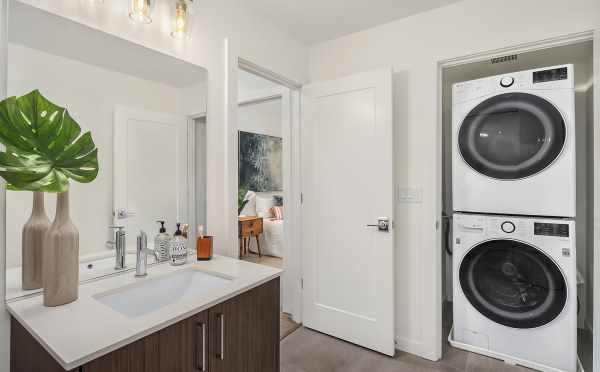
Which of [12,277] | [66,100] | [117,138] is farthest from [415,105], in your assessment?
[12,277]

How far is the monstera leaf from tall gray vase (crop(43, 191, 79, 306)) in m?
0.10

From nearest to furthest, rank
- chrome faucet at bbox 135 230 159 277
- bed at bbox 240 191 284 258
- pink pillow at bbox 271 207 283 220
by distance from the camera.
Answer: chrome faucet at bbox 135 230 159 277
bed at bbox 240 191 284 258
pink pillow at bbox 271 207 283 220

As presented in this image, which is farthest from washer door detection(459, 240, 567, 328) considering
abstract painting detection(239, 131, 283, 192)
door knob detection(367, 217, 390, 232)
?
abstract painting detection(239, 131, 283, 192)

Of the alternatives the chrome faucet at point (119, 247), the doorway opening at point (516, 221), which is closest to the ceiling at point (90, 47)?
the chrome faucet at point (119, 247)

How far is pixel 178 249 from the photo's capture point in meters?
1.51

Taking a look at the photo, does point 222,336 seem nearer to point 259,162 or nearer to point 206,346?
point 206,346

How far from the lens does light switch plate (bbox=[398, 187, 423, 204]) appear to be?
6.91ft

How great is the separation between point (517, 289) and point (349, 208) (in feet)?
4.10

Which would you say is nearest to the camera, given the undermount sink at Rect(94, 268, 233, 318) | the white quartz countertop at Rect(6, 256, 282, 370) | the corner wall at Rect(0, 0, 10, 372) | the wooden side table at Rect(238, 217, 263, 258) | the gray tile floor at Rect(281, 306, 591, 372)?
the white quartz countertop at Rect(6, 256, 282, 370)

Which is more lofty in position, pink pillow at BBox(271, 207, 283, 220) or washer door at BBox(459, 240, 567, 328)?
pink pillow at BBox(271, 207, 283, 220)

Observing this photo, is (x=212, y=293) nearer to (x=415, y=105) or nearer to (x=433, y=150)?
(x=433, y=150)

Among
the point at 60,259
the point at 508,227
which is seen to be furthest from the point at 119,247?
the point at 508,227

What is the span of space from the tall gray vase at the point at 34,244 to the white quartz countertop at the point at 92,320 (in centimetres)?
8

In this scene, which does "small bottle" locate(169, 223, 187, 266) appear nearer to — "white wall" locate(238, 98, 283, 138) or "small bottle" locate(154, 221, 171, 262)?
"small bottle" locate(154, 221, 171, 262)
